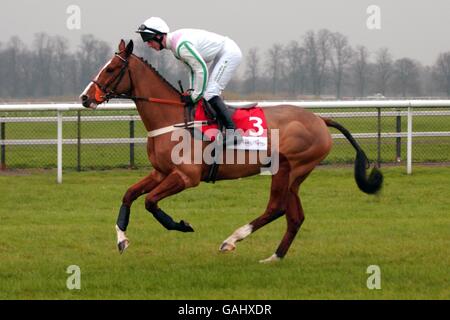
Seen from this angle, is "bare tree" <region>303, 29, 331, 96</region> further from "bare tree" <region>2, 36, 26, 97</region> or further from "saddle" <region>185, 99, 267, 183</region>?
"saddle" <region>185, 99, 267, 183</region>

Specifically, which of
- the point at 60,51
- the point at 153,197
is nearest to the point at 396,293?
the point at 153,197

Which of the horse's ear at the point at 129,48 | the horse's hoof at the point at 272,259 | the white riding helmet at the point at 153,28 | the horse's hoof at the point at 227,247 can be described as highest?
the white riding helmet at the point at 153,28

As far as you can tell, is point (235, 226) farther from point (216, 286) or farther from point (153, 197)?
point (216, 286)

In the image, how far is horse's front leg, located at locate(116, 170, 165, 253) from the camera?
297 inches

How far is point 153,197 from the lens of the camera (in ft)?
24.7

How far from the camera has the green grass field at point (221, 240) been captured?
21.6 feet

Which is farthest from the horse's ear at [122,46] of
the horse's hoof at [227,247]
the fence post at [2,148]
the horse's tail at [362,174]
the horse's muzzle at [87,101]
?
the fence post at [2,148]

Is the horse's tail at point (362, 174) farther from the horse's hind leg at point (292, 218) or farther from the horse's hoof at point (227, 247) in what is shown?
the horse's hoof at point (227, 247)

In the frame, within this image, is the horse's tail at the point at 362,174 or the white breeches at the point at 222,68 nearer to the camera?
the white breeches at the point at 222,68

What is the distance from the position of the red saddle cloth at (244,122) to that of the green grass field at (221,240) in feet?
3.34

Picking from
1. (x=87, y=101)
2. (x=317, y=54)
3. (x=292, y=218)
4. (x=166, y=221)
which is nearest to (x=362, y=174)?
(x=292, y=218)

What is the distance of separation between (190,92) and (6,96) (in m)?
20.2

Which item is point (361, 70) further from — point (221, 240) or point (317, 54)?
point (221, 240)

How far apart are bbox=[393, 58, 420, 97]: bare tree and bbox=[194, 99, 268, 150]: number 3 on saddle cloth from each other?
19.4 metres
